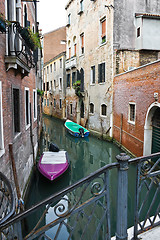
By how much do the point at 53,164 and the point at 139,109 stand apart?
4588 millimetres

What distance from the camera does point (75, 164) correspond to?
10.5 meters

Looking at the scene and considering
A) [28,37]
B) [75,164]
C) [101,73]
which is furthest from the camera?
[101,73]

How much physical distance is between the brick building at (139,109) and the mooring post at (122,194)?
21.5 ft

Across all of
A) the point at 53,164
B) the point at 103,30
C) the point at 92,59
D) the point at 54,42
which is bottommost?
the point at 53,164

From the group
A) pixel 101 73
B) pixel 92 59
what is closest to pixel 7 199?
pixel 101 73

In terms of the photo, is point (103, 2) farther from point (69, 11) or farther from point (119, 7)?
point (69, 11)

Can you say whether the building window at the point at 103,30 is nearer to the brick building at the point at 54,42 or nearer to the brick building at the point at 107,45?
Answer: the brick building at the point at 107,45

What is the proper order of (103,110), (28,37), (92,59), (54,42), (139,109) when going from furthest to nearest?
(54,42)
(92,59)
(103,110)
(139,109)
(28,37)

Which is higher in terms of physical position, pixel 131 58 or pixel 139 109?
pixel 131 58

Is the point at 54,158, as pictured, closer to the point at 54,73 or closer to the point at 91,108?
the point at 91,108

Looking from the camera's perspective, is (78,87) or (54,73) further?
(54,73)

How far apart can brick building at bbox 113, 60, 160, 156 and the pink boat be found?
137 inches

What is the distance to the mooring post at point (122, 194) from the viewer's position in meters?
1.85

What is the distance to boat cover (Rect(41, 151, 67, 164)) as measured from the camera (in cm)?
852
